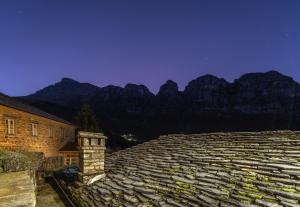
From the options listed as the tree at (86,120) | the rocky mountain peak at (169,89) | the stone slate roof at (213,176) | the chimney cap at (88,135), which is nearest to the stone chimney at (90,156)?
the chimney cap at (88,135)

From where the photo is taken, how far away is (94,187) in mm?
7426

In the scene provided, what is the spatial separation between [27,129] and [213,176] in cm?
2236

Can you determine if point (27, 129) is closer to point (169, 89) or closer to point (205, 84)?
point (205, 84)

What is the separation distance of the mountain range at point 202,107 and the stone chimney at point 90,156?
58434 mm

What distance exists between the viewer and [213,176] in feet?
18.6

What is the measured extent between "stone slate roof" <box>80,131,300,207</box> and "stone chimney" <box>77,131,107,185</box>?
1.05 ft

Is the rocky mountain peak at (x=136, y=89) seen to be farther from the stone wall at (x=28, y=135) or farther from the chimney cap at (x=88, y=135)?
the chimney cap at (x=88, y=135)

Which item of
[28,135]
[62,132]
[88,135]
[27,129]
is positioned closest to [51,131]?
[62,132]

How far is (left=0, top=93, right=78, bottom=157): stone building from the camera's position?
2130 cm

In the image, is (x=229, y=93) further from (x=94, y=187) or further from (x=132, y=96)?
(x=94, y=187)

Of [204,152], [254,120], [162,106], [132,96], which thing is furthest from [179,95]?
[204,152]

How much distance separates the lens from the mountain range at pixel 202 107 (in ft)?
238

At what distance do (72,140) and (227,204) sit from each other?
36.4 metres

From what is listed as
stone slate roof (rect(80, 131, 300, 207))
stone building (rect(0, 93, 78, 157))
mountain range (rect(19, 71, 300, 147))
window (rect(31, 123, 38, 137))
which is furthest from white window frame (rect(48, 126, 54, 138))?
mountain range (rect(19, 71, 300, 147))
